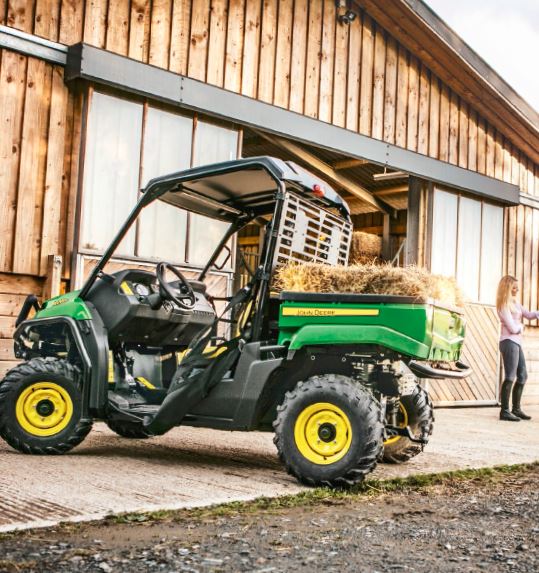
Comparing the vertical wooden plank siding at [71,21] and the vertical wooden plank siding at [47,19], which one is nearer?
the vertical wooden plank siding at [47,19]

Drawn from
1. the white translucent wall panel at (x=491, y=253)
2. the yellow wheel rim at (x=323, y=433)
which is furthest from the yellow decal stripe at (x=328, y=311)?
the white translucent wall panel at (x=491, y=253)

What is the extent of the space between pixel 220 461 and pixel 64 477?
1362mm

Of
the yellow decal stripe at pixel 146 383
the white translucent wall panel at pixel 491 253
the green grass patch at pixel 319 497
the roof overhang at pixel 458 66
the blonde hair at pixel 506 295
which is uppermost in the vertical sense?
the roof overhang at pixel 458 66

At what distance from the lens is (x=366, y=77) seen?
453 inches

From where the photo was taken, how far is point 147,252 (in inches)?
347

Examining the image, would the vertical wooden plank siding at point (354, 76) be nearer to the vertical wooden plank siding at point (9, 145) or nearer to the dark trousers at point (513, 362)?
A: the dark trousers at point (513, 362)

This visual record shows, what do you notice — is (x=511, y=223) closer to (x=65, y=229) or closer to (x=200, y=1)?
(x=200, y=1)

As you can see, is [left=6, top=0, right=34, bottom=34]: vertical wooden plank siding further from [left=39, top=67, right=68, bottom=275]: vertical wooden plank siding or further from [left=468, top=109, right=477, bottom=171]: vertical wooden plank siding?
[left=468, top=109, right=477, bottom=171]: vertical wooden plank siding

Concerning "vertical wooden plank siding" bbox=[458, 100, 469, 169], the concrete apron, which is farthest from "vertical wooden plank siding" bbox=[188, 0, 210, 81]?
"vertical wooden plank siding" bbox=[458, 100, 469, 169]

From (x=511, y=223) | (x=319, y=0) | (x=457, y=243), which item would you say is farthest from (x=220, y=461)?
(x=511, y=223)

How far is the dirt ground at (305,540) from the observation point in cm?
315

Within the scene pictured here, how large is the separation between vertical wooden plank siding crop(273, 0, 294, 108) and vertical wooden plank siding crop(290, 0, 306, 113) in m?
0.07

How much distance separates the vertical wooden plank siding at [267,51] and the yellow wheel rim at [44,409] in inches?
211

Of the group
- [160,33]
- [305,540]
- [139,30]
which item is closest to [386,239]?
[160,33]
